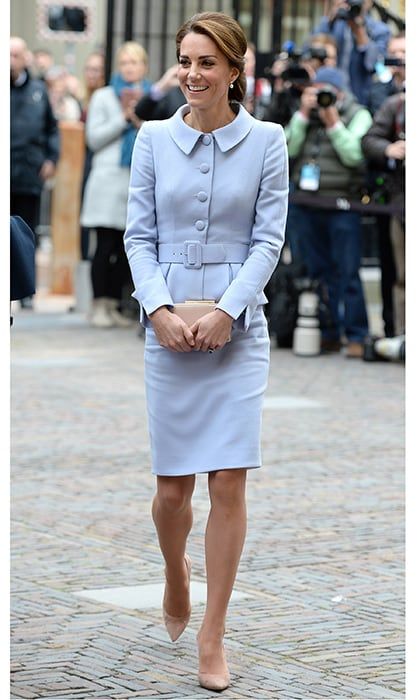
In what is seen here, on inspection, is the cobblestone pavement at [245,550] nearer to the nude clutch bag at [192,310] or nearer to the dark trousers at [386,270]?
the nude clutch bag at [192,310]

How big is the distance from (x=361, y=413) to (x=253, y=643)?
5.57 meters

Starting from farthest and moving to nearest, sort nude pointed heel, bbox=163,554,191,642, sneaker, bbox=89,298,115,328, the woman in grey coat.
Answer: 1. sneaker, bbox=89,298,115,328
2. the woman in grey coat
3. nude pointed heel, bbox=163,554,191,642

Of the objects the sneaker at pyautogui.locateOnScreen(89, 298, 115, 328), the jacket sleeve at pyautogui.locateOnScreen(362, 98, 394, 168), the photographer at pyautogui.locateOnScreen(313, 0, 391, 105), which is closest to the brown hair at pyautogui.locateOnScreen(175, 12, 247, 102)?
the jacket sleeve at pyautogui.locateOnScreen(362, 98, 394, 168)

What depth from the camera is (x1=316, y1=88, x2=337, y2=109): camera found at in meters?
13.3

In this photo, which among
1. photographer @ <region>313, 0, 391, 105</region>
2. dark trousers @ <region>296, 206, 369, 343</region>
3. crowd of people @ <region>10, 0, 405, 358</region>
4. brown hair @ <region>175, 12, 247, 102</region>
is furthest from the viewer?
photographer @ <region>313, 0, 391, 105</region>

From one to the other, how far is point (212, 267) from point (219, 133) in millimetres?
406

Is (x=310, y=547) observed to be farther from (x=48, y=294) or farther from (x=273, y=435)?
(x=48, y=294)

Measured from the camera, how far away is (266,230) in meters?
5.13

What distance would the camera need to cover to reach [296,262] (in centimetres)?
1441

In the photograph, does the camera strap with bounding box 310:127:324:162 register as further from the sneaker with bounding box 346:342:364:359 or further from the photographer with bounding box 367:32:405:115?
the sneaker with bounding box 346:342:364:359

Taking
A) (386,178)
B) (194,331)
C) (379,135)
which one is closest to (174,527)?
(194,331)

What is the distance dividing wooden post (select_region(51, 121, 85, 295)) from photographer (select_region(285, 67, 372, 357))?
5787mm

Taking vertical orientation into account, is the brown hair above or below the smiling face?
above
